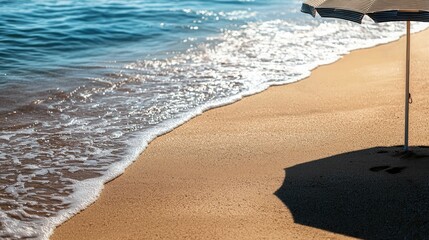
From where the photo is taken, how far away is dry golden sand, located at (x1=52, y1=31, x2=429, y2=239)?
5.31 meters

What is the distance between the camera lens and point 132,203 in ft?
19.2

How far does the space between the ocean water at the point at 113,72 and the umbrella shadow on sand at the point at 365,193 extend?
1.77 m

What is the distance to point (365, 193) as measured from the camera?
572 cm

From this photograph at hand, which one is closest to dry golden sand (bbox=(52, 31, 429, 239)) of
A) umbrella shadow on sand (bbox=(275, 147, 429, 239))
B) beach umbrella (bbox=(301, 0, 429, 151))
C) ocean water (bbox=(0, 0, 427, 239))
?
umbrella shadow on sand (bbox=(275, 147, 429, 239))

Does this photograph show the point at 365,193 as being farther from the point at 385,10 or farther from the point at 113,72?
the point at 113,72

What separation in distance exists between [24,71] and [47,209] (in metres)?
5.08

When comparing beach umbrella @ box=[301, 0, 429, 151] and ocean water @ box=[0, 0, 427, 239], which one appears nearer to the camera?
beach umbrella @ box=[301, 0, 429, 151]

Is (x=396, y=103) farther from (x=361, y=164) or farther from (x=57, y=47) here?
(x=57, y=47)

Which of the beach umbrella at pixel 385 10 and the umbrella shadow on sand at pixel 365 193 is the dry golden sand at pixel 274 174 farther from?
the beach umbrella at pixel 385 10

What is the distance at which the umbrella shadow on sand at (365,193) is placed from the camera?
516cm

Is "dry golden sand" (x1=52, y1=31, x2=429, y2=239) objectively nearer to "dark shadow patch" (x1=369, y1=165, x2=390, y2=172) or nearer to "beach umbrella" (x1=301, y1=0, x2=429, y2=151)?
"dark shadow patch" (x1=369, y1=165, x2=390, y2=172)

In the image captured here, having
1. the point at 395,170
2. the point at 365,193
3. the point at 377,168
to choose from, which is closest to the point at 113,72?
the point at 377,168

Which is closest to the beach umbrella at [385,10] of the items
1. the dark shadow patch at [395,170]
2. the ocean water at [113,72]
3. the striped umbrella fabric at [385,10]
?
the striped umbrella fabric at [385,10]

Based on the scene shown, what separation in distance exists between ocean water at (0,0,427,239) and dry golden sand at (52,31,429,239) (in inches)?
13.2
